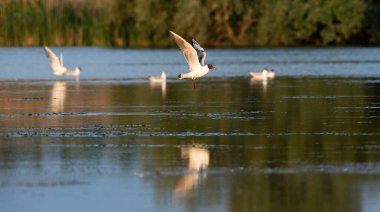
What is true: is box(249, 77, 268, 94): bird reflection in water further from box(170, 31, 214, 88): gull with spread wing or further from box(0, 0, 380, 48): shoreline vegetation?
box(0, 0, 380, 48): shoreline vegetation

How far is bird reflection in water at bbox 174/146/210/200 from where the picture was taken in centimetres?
1303

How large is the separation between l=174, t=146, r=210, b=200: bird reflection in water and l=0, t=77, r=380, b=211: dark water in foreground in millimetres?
15

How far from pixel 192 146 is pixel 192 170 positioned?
8.24ft

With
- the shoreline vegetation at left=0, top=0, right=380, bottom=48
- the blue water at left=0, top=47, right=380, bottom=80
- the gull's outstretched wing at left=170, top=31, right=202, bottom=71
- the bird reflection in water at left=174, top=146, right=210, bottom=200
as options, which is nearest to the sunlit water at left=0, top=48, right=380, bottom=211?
the bird reflection in water at left=174, top=146, right=210, bottom=200

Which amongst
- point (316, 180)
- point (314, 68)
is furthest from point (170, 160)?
point (314, 68)

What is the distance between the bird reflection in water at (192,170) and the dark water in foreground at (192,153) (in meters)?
0.01

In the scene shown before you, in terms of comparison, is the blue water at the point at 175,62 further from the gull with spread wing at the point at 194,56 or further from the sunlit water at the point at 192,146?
the gull with spread wing at the point at 194,56

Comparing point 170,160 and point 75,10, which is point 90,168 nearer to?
point 170,160

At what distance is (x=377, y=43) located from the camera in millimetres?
75375

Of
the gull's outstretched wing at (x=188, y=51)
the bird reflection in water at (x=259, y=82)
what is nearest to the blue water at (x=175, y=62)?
the bird reflection in water at (x=259, y=82)

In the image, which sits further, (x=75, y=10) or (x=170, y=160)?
(x=75, y=10)

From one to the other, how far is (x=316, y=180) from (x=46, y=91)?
64.1 ft

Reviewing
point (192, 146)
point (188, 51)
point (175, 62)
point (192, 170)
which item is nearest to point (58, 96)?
point (188, 51)

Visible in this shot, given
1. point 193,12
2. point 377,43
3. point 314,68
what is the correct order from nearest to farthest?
point 314,68, point 193,12, point 377,43
